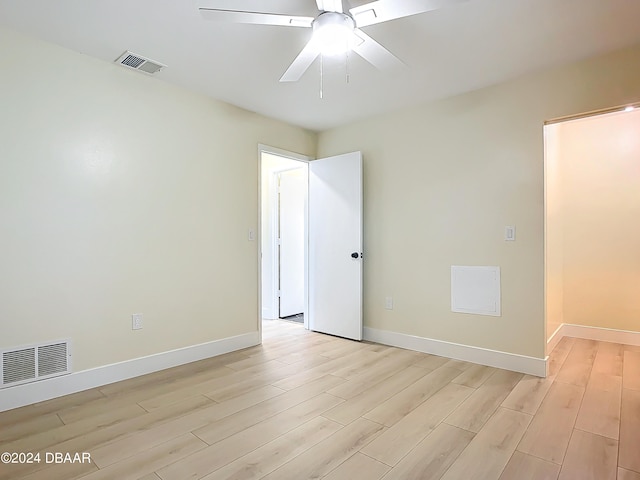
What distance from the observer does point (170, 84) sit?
300cm

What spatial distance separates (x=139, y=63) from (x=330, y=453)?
2.92 m

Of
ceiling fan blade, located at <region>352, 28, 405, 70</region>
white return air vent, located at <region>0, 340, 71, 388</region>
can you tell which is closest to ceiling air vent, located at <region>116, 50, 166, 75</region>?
ceiling fan blade, located at <region>352, 28, 405, 70</region>

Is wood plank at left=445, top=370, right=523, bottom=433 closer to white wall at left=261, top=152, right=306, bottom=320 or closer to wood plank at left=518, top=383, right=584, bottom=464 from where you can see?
wood plank at left=518, top=383, right=584, bottom=464

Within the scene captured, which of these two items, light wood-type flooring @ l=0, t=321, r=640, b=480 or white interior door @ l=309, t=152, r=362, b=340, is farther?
white interior door @ l=309, t=152, r=362, b=340

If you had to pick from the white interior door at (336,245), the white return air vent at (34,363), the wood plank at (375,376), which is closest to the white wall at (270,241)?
the white interior door at (336,245)

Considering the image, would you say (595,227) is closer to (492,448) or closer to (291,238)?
(492,448)

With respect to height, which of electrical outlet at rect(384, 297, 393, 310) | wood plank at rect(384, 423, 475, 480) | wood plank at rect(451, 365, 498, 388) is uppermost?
electrical outlet at rect(384, 297, 393, 310)

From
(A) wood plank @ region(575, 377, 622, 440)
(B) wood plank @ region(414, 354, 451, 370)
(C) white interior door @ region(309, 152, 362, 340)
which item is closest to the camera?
(A) wood plank @ region(575, 377, 622, 440)

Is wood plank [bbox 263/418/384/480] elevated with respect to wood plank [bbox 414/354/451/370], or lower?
elevated

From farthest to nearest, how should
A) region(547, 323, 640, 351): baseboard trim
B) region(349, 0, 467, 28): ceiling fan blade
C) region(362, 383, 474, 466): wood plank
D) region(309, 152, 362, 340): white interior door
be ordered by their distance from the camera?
region(309, 152, 362, 340): white interior door, region(547, 323, 640, 351): baseboard trim, region(362, 383, 474, 466): wood plank, region(349, 0, 467, 28): ceiling fan blade

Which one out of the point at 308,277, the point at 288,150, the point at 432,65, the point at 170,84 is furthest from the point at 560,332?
the point at 170,84

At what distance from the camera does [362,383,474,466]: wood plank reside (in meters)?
1.79

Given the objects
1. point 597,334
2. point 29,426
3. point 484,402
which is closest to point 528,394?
point 484,402

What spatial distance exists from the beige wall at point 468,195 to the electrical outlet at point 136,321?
7.43 feet
